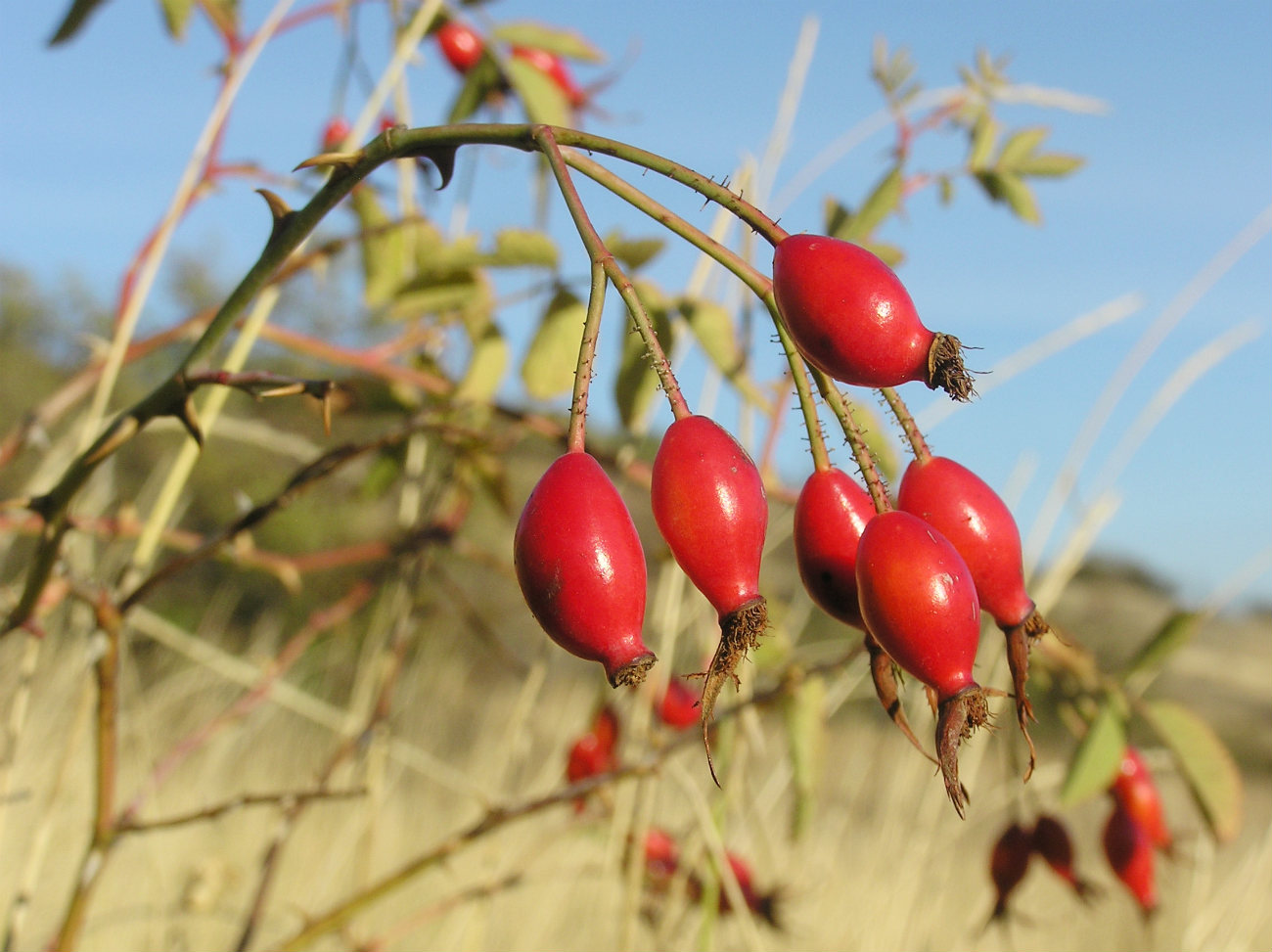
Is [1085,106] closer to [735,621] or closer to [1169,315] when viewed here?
[1169,315]

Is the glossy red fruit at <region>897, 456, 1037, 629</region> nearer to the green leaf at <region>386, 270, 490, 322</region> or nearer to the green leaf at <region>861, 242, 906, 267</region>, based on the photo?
the green leaf at <region>861, 242, 906, 267</region>

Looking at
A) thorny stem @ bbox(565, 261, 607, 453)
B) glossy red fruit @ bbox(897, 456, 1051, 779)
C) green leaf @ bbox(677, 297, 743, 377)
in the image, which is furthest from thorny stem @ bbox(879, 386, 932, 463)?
green leaf @ bbox(677, 297, 743, 377)

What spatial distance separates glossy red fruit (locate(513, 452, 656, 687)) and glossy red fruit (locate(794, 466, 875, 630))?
87 millimetres

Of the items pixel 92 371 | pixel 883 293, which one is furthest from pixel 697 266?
pixel 883 293

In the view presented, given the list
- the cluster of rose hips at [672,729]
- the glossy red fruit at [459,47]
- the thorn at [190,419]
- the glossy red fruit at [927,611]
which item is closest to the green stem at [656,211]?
the glossy red fruit at [927,611]

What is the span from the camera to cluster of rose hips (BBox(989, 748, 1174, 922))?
1.01 metres

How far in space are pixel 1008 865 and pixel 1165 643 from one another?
0.82 ft

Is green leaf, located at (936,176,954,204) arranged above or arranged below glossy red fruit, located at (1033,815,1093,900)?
above

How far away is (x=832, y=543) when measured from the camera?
447 millimetres

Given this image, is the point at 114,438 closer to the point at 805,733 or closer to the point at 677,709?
the point at 805,733

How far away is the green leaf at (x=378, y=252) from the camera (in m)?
1.13

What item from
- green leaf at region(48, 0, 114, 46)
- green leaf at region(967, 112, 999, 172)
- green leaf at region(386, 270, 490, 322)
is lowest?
green leaf at region(386, 270, 490, 322)

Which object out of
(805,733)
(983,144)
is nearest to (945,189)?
(983,144)

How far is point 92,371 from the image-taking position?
1014 mm
